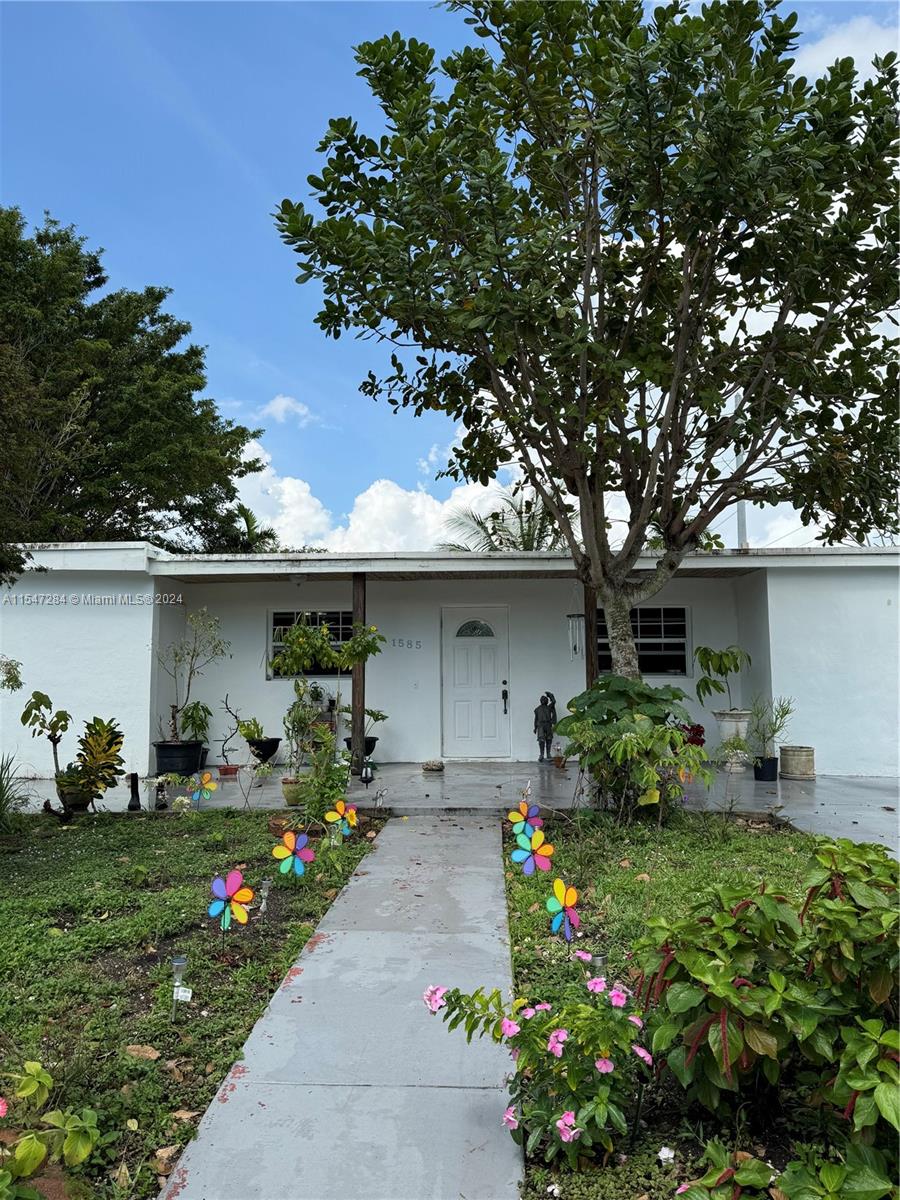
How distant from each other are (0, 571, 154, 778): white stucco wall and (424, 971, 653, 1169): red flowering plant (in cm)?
914

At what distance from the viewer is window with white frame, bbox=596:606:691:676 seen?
11719mm

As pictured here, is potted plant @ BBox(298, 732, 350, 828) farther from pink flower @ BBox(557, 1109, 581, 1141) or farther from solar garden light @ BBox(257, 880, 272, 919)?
pink flower @ BBox(557, 1109, 581, 1141)

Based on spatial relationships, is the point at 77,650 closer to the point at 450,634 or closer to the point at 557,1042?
the point at 450,634

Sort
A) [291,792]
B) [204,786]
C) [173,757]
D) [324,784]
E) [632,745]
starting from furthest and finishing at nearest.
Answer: [173,757]
[291,792]
[204,786]
[324,784]
[632,745]

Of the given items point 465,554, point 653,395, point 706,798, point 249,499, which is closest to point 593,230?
point 653,395

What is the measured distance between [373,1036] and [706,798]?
20.3 feet

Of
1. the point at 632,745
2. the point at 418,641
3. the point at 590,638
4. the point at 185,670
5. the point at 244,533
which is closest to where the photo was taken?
the point at 632,745

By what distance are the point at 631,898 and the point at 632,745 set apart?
1589 millimetres

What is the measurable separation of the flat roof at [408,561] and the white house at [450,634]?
1.0 inches

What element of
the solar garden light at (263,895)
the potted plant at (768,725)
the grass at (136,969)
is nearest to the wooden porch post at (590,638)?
the potted plant at (768,725)

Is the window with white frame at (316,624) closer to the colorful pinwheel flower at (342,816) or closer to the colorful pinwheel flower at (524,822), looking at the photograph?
the colorful pinwheel flower at (342,816)

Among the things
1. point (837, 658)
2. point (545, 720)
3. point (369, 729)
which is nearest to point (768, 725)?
point (837, 658)

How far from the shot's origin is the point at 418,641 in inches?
460

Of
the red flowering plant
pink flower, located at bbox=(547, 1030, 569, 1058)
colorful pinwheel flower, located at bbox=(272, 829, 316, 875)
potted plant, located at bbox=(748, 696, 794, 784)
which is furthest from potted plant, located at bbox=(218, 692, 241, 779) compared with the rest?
pink flower, located at bbox=(547, 1030, 569, 1058)
